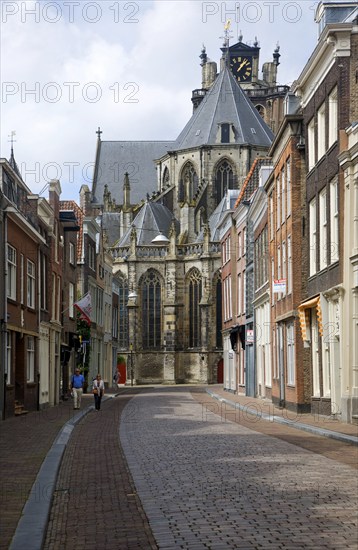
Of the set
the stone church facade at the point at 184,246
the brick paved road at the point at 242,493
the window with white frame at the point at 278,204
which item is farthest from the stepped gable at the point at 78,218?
the brick paved road at the point at 242,493

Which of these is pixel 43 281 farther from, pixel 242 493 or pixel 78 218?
pixel 242 493

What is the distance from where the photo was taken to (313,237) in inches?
1099

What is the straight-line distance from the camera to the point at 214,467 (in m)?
13.6

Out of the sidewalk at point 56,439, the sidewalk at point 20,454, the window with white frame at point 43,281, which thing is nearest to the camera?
the sidewalk at point 20,454

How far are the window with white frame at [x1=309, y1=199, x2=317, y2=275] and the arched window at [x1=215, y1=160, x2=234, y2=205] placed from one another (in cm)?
6853

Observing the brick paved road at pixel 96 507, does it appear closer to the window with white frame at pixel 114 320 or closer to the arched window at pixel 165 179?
the window with white frame at pixel 114 320

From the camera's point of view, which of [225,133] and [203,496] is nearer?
[203,496]

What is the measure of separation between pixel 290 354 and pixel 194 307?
60.3m

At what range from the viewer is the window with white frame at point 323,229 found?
86.0 ft

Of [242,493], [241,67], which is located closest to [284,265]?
[242,493]

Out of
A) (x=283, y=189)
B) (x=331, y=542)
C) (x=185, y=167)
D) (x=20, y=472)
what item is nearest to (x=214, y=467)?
(x=20, y=472)

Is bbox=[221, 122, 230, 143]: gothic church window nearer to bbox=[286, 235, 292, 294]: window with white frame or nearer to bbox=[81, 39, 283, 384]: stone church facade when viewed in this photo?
bbox=[81, 39, 283, 384]: stone church facade

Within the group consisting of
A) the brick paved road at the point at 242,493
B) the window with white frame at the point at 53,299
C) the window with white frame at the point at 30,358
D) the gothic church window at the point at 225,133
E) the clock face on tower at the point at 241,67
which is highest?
the clock face on tower at the point at 241,67

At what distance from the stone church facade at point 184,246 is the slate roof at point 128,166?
8.77 meters
